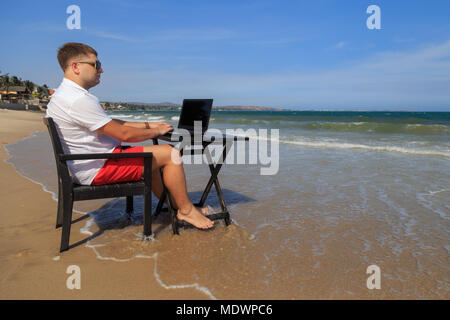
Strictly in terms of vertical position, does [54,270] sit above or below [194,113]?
below

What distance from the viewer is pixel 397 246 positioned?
9.45ft

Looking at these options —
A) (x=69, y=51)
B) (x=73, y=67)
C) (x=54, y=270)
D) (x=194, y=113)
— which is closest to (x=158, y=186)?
(x=194, y=113)

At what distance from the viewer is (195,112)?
3305mm

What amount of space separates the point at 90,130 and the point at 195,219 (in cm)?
120

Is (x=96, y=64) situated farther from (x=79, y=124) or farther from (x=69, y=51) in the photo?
(x=79, y=124)

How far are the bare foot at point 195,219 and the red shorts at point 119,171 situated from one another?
23.1 inches

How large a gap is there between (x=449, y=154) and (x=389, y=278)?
25.5 ft

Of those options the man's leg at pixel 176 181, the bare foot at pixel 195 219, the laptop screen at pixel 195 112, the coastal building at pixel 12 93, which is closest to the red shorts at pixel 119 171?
the man's leg at pixel 176 181

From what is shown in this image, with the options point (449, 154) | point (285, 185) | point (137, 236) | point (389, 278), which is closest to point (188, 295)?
point (137, 236)

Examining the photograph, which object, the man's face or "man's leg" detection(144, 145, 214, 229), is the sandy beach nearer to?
"man's leg" detection(144, 145, 214, 229)

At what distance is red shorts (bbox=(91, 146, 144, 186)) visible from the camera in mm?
2609

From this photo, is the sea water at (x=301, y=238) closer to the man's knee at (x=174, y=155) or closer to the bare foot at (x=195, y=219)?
the bare foot at (x=195, y=219)

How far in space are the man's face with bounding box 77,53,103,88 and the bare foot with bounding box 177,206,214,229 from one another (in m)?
1.36

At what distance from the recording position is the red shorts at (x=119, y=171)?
261 cm
